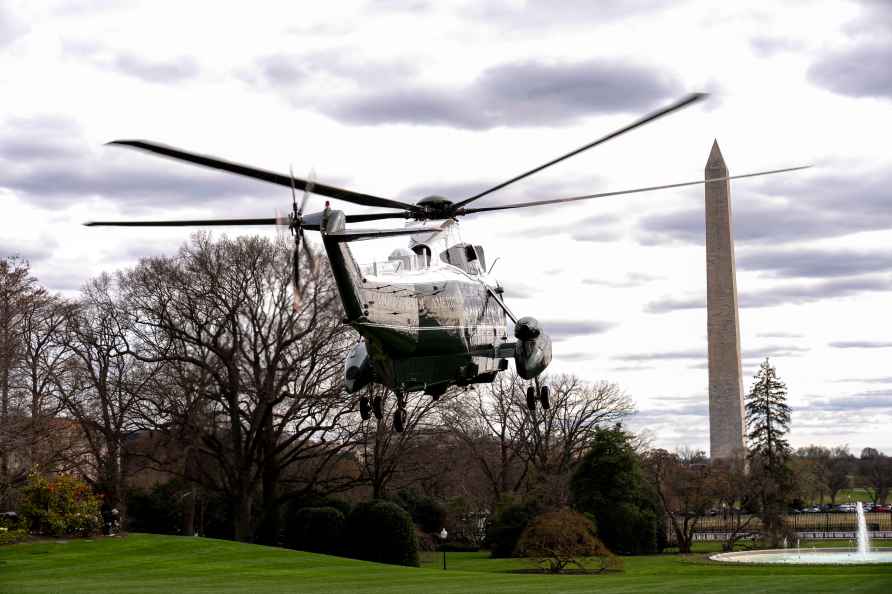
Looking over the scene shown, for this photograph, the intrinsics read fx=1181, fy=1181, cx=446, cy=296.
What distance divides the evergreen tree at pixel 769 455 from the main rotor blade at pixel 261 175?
42.1 m

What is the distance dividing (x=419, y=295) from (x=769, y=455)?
5081 cm

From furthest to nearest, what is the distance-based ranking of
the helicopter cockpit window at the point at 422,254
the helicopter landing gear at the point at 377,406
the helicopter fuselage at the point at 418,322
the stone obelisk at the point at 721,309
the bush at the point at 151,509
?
the stone obelisk at the point at 721,309 < the bush at the point at 151,509 < the helicopter landing gear at the point at 377,406 < the helicopter cockpit window at the point at 422,254 < the helicopter fuselage at the point at 418,322

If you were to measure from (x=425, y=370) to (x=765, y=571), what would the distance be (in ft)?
70.1

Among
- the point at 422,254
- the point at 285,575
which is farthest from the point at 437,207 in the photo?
the point at 285,575

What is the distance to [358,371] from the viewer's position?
2606 cm

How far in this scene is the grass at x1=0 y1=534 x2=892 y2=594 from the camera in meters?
33.0

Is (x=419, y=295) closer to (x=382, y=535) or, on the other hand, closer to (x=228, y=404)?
(x=382, y=535)

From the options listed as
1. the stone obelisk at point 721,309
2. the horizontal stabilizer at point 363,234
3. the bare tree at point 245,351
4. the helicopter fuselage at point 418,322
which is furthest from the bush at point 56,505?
the stone obelisk at point 721,309

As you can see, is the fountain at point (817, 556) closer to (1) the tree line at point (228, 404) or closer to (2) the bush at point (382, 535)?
(1) the tree line at point (228, 404)

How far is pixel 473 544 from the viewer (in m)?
64.8

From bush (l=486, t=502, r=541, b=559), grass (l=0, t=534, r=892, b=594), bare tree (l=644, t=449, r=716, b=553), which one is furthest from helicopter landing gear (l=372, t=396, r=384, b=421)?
bare tree (l=644, t=449, r=716, b=553)

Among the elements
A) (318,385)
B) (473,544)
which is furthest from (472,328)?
(473,544)

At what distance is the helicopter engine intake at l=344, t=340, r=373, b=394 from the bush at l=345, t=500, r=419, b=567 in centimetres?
2283

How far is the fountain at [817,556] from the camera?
45175 millimetres
